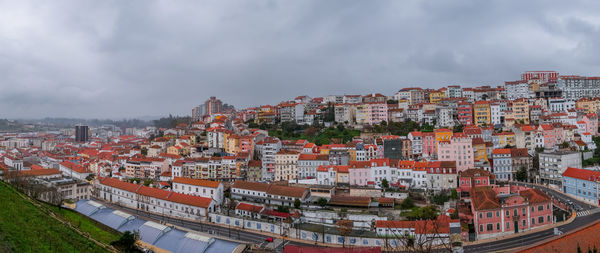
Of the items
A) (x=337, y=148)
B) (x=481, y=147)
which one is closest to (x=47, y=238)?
(x=337, y=148)

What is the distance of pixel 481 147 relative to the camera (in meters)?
29.5

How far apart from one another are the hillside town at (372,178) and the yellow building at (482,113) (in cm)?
10

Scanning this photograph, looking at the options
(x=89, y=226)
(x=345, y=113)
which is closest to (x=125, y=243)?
(x=89, y=226)

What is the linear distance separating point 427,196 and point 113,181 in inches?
917

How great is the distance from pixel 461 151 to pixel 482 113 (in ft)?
41.8

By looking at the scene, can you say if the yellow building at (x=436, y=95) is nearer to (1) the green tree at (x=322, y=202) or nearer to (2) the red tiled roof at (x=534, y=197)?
(2) the red tiled roof at (x=534, y=197)

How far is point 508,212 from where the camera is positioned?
20094mm

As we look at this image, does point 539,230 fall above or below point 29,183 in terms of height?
below

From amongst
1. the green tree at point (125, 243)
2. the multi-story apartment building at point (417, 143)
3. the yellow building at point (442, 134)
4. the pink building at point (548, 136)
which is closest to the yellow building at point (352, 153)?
the multi-story apartment building at point (417, 143)

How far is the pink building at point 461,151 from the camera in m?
28.2

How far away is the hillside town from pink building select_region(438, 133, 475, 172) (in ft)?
0.23

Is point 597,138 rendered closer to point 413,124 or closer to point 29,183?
point 413,124

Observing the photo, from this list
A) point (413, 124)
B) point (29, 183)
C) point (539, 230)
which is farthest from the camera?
point (413, 124)

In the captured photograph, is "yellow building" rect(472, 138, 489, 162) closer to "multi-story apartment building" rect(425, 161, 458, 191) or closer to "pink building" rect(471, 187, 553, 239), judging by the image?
"multi-story apartment building" rect(425, 161, 458, 191)
